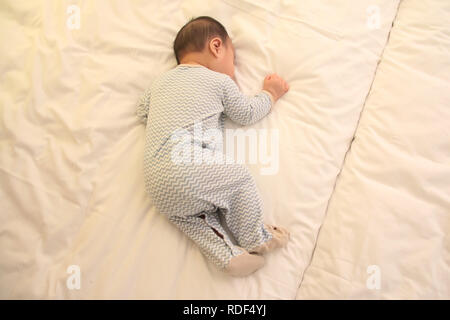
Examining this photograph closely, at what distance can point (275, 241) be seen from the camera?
878 millimetres

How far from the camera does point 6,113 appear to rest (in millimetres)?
967

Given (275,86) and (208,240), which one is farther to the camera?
(275,86)

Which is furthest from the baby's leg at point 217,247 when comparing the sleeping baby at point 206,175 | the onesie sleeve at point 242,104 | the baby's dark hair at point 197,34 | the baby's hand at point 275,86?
the baby's dark hair at point 197,34

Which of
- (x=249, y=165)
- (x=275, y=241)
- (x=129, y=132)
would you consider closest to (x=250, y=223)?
(x=275, y=241)

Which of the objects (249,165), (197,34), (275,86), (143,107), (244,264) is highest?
(197,34)

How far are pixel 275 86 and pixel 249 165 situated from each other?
0.27 metres

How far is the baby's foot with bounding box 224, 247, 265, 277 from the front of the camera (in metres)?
0.83

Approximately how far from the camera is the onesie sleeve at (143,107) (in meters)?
1.02

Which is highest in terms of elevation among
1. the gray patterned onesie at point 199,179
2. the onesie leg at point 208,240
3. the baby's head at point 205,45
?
the baby's head at point 205,45

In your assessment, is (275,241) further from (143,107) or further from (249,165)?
(143,107)

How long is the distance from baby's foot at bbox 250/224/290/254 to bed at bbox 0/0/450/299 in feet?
0.11

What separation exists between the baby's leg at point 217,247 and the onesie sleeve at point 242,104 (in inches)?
12.8

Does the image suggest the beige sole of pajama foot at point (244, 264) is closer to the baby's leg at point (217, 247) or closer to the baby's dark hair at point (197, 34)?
the baby's leg at point (217, 247)

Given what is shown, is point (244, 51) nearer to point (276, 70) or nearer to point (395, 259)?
point (276, 70)
